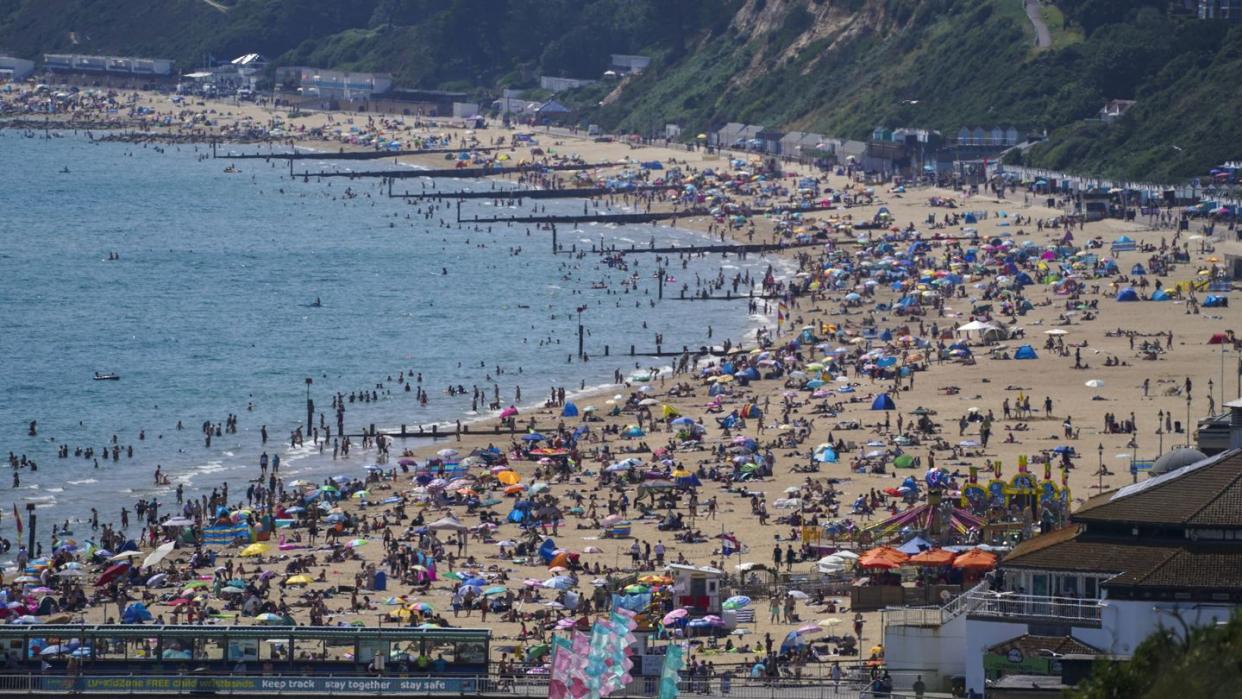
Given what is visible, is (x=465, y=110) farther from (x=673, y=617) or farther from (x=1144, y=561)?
(x=1144, y=561)

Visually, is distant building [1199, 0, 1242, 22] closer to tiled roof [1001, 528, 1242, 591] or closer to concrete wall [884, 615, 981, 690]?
tiled roof [1001, 528, 1242, 591]

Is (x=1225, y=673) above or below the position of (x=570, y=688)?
above

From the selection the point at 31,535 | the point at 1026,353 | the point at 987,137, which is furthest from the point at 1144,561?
the point at 987,137

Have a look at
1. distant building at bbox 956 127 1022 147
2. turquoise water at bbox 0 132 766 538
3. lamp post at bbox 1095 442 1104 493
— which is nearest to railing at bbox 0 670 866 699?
lamp post at bbox 1095 442 1104 493

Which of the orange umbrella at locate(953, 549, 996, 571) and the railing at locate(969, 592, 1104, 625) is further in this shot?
the orange umbrella at locate(953, 549, 996, 571)

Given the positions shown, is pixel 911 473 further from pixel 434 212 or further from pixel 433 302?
pixel 434 212

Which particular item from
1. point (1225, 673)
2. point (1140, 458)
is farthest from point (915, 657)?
point (1140, 458)
